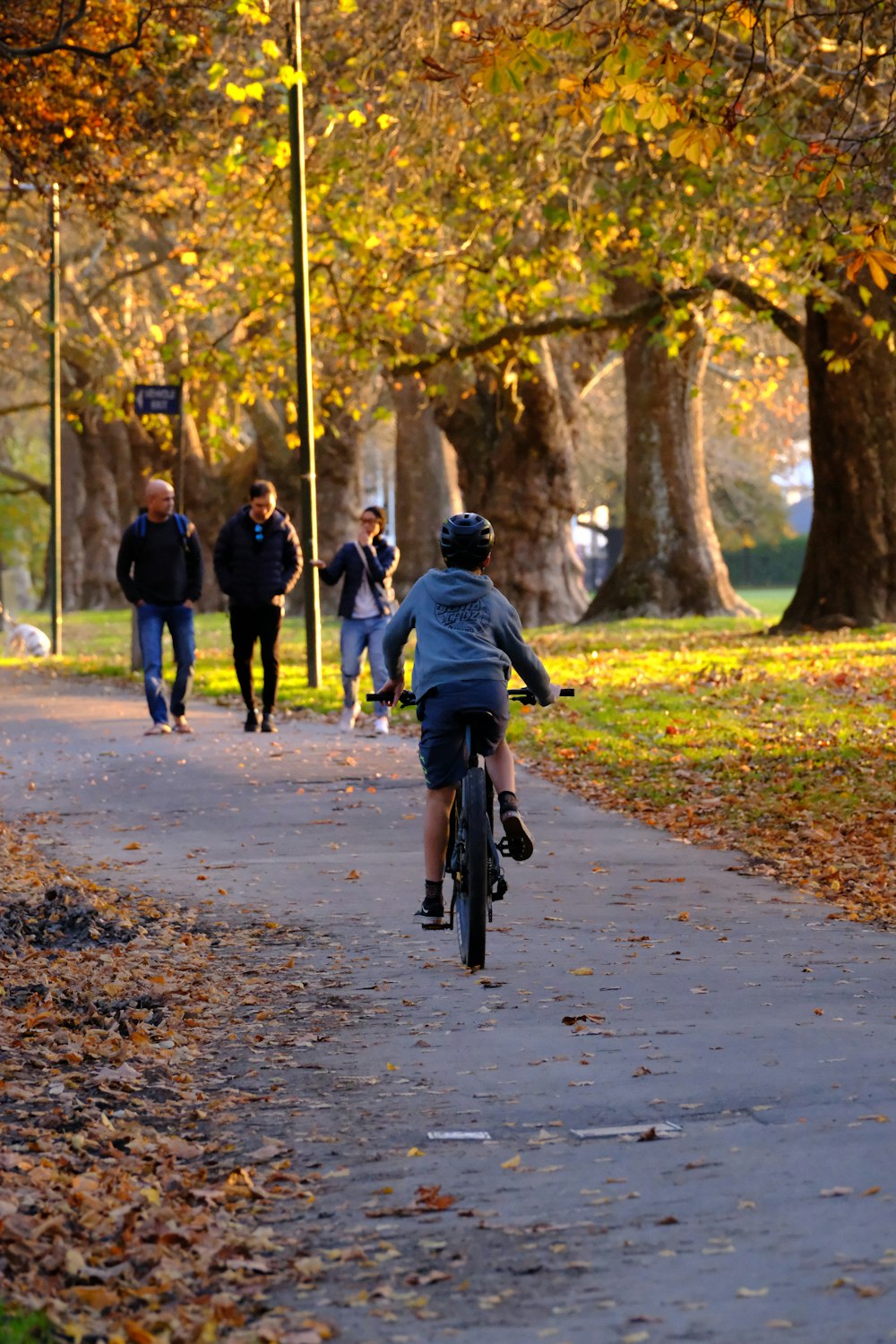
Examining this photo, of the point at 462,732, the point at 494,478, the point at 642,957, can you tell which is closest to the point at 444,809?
the point at 462,732

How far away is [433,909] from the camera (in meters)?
8.16

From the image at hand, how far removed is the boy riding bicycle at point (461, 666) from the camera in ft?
25.8

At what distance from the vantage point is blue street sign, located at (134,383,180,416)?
21812mm

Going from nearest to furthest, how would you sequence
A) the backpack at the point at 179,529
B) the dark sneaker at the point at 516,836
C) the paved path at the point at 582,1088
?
the paved path at the point at 582,1088 → the dark sneaker at the point at 516,836 → the backpack at the point at 179,529

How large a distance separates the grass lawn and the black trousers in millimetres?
2056

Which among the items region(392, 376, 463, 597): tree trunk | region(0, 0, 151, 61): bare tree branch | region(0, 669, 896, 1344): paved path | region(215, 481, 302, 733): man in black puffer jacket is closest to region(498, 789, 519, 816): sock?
region(0, 669, 896, 1344): paved path

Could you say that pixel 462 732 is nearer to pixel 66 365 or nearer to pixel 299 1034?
pixel 299 1034

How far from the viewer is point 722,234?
22266mm

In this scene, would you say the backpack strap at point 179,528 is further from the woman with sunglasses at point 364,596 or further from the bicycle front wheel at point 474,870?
the bicycle front wheel at point 474,870

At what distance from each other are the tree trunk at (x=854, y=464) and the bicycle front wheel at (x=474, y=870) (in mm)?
17210

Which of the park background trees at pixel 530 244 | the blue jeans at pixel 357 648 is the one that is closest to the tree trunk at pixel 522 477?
the park background trees at pixel 530 244

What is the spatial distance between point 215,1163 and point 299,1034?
1487 mm

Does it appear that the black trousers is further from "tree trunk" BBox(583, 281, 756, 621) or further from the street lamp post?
"tree trunk" BBox(583, 281, 756, 621)

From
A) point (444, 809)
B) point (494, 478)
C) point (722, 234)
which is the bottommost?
point (444, 809)
